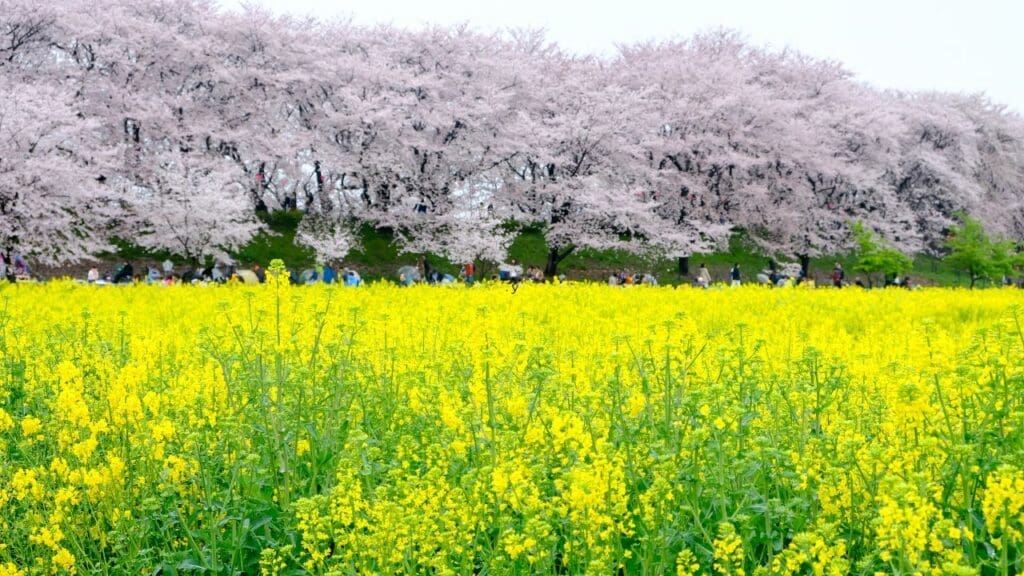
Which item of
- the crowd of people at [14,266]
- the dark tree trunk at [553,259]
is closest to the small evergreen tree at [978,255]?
the dark tree trunk at [553,259]

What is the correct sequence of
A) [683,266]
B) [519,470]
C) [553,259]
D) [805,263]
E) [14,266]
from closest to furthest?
[519,470]
[14,266]
[553,259]
[683,266]
[805,263]

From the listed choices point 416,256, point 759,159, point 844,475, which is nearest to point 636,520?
point 844,475

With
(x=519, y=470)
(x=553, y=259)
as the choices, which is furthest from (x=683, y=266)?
(x=519, y=470)

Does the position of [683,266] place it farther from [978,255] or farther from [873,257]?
[978,255]

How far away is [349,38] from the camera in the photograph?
44.4m

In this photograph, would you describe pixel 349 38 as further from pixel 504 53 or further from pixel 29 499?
pixel 29 499

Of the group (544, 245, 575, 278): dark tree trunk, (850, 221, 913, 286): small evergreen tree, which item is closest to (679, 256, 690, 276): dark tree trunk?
(544, 245, 575, 278): dark tree trunk

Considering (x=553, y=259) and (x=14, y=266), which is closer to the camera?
(x=14, y=266)

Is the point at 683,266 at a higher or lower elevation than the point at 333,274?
higher

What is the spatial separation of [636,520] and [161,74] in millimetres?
39407

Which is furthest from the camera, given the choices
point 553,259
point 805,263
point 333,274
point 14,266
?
point 805,263

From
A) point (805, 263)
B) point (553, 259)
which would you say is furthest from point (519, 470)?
point (805, 263)

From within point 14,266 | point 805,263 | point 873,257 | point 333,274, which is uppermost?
point 873,257

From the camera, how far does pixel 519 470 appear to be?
365 cm
